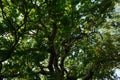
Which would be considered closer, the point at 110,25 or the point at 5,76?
the point at 5,76

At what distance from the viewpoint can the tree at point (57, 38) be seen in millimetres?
13891

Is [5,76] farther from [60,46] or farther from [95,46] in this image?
[95,46]

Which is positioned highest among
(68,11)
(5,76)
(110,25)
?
(110,25)

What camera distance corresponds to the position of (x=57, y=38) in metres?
18.9

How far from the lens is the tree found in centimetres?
1389

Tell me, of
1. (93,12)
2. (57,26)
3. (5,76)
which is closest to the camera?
(57,26)

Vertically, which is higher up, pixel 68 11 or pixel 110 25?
pixel 110 25

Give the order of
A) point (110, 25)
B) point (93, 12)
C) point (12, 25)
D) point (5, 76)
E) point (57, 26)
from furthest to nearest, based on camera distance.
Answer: point (110, 25) → point (5, 76) → point (93, 12) → point (57, 26) → point (12, 25)

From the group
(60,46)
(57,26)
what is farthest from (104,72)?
(57,26)

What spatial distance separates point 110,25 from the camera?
21.3 meters

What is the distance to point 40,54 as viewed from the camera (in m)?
19.3

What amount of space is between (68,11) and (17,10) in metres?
2.80

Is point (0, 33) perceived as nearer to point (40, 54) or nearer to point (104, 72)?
point (40, 54)

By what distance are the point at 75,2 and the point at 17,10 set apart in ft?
10.5
